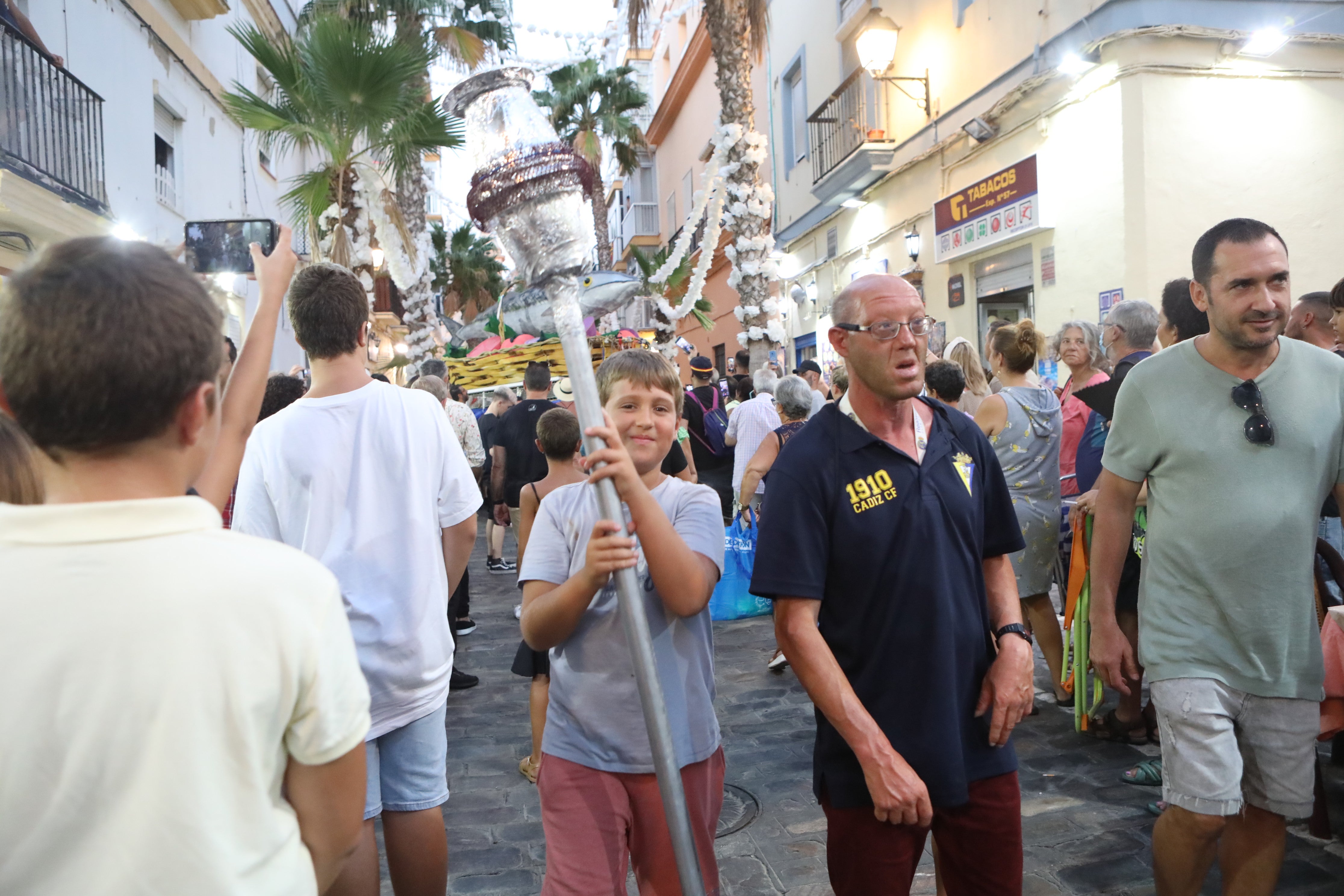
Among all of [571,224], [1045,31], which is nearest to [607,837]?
[571,224]

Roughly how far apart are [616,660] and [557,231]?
1051mm

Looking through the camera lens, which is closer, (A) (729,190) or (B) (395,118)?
(B) (395,118)

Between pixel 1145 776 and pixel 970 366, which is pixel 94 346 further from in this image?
pixel 970 366

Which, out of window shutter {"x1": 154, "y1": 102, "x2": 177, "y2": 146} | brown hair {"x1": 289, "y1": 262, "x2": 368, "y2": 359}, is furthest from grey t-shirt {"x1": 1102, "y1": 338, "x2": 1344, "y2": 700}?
window shutter {"x1": 154, "y1": 102, "x2": 177, "y2": 146}

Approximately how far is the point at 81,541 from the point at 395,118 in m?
10.2

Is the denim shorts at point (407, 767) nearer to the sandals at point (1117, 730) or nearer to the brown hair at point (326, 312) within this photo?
the brown hair at point (326, 312)

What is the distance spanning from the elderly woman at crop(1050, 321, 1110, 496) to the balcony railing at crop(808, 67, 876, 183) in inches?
404

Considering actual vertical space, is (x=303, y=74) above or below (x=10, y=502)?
above

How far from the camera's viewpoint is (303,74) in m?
9.90

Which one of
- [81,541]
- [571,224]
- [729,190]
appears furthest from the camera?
[729,190]

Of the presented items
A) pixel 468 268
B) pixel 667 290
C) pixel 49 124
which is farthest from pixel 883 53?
pixel 468 268

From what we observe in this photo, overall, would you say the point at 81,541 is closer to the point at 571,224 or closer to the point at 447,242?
the point at 571,224

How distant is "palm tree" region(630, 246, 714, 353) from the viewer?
16.8 m

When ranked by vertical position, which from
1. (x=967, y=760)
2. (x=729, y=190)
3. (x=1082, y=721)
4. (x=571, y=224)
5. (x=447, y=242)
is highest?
(x=447, y=242)
